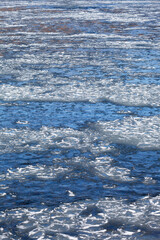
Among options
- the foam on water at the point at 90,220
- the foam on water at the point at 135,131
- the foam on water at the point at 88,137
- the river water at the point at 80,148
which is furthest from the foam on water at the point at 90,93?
the foam on water at the point at 90,220

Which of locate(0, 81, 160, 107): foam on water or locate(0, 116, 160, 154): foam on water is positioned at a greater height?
locate(0, 116, 160, 154): foam on water

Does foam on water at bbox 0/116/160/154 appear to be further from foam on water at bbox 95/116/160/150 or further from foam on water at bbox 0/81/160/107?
foam on water at bbox 0/81/160/107

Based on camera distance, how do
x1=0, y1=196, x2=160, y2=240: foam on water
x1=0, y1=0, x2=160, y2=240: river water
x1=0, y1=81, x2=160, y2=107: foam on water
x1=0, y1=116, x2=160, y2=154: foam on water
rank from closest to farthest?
x1=0, y1=196, x2=160, y2=240: foam on water → x1=0, y1=0, x2=160, y2=240: river water → x1=0, y1=116, x2=160, y2=154: foam on water → x1=0, y1=81, x2=160, y2=107: foam on water

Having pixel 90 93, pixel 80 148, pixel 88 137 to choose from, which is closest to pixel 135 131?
pixel 88 137

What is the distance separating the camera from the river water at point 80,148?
262cm

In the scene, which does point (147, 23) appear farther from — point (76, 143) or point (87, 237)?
point (87, 237)

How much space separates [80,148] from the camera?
375cm

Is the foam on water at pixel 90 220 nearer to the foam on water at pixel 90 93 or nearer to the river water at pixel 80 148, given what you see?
the river water at pixel 80 148

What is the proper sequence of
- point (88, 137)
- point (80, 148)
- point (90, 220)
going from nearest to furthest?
1. point (90, 220)
2. point (80, 148)
3. point (88, 137)

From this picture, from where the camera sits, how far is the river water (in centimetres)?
262

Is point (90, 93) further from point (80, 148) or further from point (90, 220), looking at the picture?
point (90, 220)

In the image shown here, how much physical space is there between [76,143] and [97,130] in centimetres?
39

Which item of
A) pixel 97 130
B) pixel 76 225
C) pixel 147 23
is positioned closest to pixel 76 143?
pixel 97 130

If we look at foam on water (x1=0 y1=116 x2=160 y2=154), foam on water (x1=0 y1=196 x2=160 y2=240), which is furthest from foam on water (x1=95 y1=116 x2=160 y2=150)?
foam on water (x1=0 y1=196 x2=160 y2=240)
